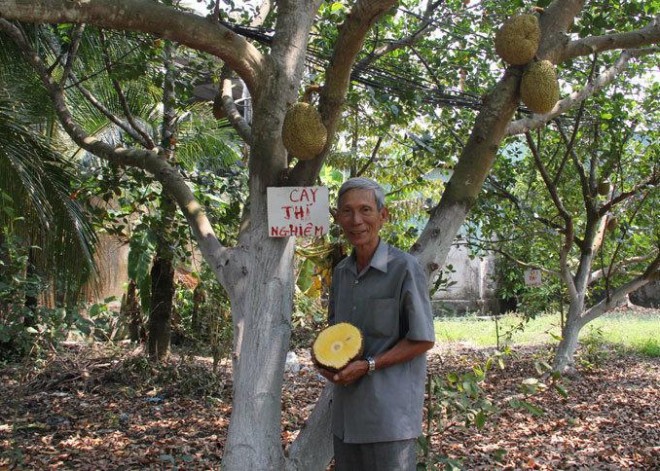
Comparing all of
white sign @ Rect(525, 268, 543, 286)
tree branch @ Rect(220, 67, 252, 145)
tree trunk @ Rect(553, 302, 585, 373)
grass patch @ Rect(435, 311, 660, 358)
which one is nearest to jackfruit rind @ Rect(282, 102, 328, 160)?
tree branch @ Rect(220, 67, 252, 145)

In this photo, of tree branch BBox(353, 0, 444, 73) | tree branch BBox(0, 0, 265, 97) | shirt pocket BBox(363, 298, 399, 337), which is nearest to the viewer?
tree branch BBox(0, 0, 265, 97)

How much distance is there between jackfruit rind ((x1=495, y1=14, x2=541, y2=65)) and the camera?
109 inches

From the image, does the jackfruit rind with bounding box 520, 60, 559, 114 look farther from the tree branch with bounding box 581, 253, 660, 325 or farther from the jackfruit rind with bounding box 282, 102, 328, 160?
Answer: the tree branch with bounding box 581, 253, 660, 325

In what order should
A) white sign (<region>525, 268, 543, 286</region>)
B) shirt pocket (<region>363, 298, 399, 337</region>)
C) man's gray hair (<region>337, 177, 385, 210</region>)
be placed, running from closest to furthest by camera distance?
shirt pocket (<region>363, 298, 399, 337</region>)
man's gray hair (<region>337, 177, 385, 210</region>)
white sign (<region>525, 268, 543, 286</region>)

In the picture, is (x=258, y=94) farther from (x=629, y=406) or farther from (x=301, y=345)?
(x=301, y=345)

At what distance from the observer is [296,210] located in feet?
9.24

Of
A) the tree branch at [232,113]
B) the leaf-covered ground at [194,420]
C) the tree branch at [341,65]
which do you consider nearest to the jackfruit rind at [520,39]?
the tree branch at [341,65]

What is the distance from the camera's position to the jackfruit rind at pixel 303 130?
269cm

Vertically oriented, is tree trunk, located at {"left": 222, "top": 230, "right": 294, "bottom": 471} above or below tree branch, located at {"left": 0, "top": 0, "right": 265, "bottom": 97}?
below

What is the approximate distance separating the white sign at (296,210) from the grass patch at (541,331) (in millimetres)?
6499

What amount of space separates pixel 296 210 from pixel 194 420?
3.16 metres

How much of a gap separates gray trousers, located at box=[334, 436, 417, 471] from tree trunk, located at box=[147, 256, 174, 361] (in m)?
4.99

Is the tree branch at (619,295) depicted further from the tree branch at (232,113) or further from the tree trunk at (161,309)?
the tree branch at (232,113)

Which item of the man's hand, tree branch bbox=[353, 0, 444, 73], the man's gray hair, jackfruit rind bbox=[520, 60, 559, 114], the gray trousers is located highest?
tree branch bbox=[353, 0, 444, 73]
